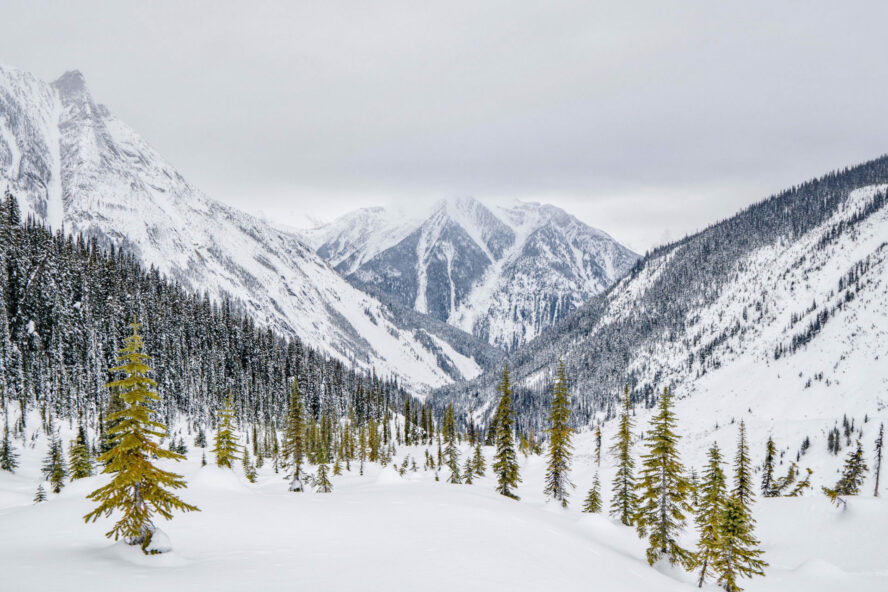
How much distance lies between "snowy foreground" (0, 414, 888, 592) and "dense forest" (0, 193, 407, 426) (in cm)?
4847

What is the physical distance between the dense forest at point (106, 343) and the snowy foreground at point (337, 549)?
48.5 metres

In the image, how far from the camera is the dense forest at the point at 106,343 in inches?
2849

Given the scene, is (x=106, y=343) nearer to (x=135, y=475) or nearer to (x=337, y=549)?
(x=135, y=475)

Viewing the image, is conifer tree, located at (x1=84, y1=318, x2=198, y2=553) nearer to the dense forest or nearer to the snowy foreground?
the snowy foreground

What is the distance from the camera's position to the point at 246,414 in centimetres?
10725

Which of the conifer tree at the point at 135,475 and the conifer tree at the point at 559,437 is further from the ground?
the conifer tree at the point at 135,475

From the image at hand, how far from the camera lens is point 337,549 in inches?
601

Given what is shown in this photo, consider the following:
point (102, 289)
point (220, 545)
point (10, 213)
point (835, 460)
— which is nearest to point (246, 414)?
point (102, 289)

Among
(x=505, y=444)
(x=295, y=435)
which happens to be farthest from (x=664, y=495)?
(x=295, y=435)

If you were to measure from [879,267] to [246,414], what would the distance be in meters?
238

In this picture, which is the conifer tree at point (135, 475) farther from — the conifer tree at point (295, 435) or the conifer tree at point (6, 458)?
the conifer tree at point (6, 458)

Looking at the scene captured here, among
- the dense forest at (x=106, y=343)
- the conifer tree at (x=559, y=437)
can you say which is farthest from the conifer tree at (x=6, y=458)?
the conifer tree at (x=559, y=437)

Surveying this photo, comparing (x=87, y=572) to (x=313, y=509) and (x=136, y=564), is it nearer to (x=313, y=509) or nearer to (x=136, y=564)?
(x=136, y=564)

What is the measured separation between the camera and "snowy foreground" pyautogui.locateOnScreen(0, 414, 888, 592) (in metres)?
11.4
